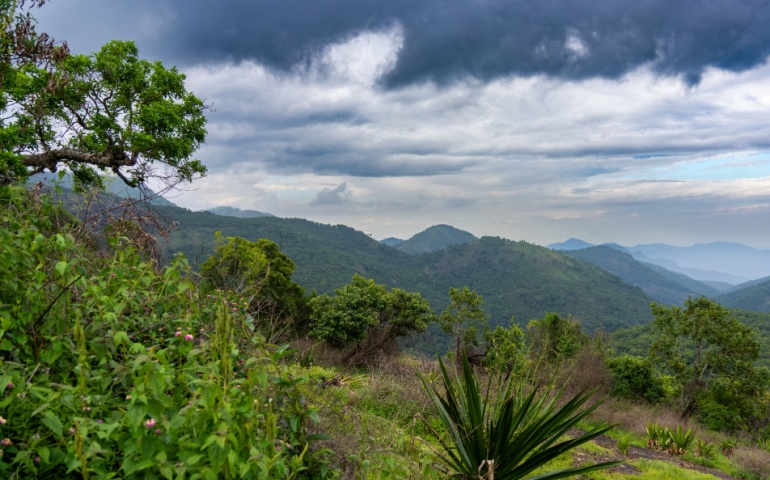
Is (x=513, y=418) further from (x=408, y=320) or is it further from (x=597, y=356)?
(x=597, y=356)

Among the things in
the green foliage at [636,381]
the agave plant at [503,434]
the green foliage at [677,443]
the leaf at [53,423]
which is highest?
the leaf at [53,423]

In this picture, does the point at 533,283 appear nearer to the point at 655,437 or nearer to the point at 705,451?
the point at 655,437

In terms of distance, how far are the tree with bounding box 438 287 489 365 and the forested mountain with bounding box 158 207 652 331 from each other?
174ft

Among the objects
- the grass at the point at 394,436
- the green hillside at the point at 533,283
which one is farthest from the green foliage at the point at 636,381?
the green hillside at the point at 533,283

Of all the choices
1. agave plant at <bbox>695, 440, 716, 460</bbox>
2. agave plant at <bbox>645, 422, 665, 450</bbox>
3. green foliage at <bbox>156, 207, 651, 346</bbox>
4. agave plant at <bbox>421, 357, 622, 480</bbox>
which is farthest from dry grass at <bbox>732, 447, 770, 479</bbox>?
green foliage at <bbox>156, 207, 651, 346</bbox>

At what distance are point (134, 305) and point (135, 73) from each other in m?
11.7

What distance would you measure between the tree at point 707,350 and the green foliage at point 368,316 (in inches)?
497

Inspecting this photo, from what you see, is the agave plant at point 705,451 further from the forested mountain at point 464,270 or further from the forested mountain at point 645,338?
the forested mountain at point 464,270

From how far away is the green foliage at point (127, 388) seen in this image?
1383mm

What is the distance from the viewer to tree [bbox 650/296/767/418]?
2016 cm

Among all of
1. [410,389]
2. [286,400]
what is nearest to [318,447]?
[286,400]

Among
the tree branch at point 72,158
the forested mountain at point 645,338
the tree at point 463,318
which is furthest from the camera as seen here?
the forested mountain at point 645,338

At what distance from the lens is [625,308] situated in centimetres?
13050

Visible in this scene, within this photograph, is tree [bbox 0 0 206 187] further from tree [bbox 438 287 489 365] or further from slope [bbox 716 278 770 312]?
slope [bbox 716 278 770 312]
